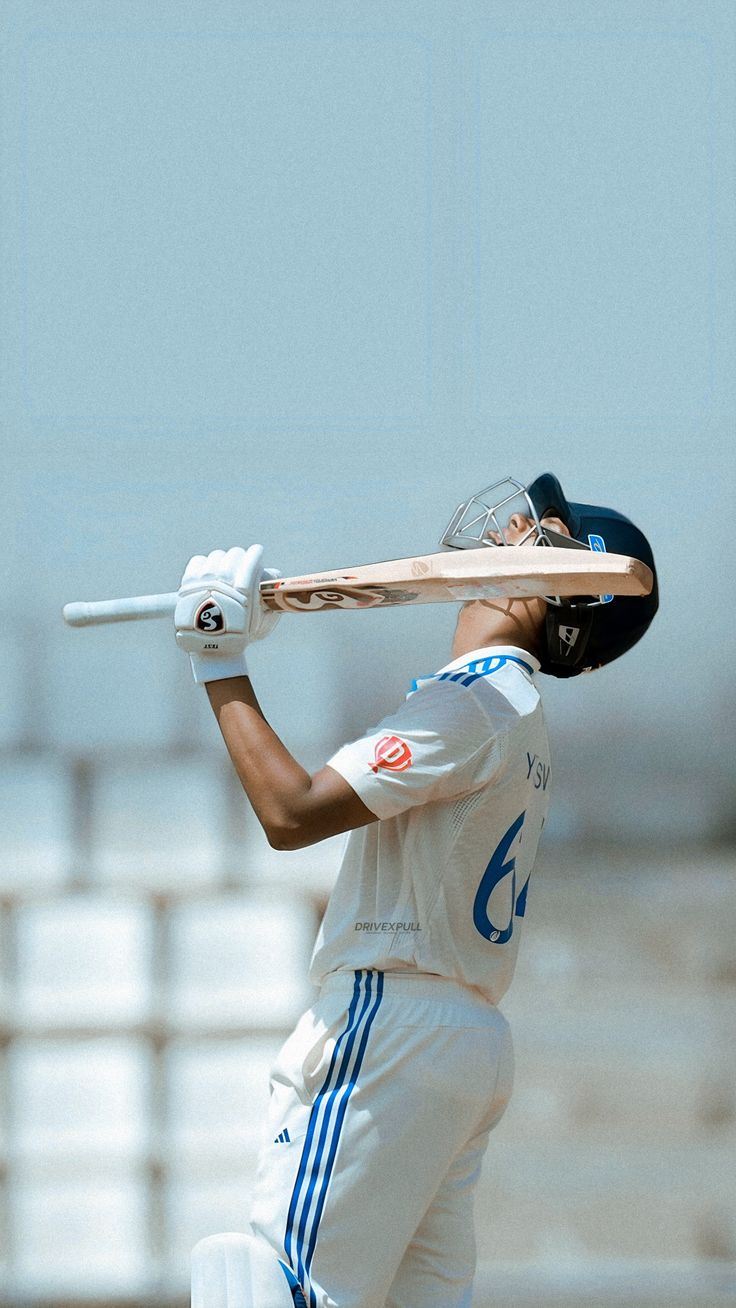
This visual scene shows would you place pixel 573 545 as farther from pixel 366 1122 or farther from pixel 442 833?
pixel 366 1122

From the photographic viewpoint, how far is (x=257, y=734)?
123 centimetres

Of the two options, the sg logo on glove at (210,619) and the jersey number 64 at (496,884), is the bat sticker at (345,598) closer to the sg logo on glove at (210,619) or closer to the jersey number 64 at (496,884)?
the sg logo on glove at (210,619)

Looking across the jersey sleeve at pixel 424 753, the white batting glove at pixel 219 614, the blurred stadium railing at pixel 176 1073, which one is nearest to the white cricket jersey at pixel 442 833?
the jersey sleeve at pixel 424 753

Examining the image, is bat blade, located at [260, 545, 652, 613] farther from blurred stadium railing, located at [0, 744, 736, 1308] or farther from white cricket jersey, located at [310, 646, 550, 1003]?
blurred stadium railing, located at [0, 744, 736, 1308]

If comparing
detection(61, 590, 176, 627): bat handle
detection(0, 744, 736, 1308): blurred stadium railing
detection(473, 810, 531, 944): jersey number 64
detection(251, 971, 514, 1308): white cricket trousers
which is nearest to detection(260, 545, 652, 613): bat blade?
detection(61, 590, 176, 627): bat handle

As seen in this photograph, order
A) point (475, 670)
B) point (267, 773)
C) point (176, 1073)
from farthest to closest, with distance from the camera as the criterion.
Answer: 1. point (176, 1073)
2. point (475, 670)
3. point (267, 773)

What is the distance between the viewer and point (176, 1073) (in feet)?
10.5

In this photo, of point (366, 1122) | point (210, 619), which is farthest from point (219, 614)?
point (366, 1122)

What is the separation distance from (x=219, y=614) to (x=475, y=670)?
0.25 m

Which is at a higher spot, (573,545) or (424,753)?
(573,545)

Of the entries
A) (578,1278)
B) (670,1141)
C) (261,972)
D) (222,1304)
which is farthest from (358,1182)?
(670,1141)

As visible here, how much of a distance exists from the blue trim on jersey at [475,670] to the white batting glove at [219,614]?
17cm

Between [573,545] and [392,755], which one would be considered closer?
[392,755]

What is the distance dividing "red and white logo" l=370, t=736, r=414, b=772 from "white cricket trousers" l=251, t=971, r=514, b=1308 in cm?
20
